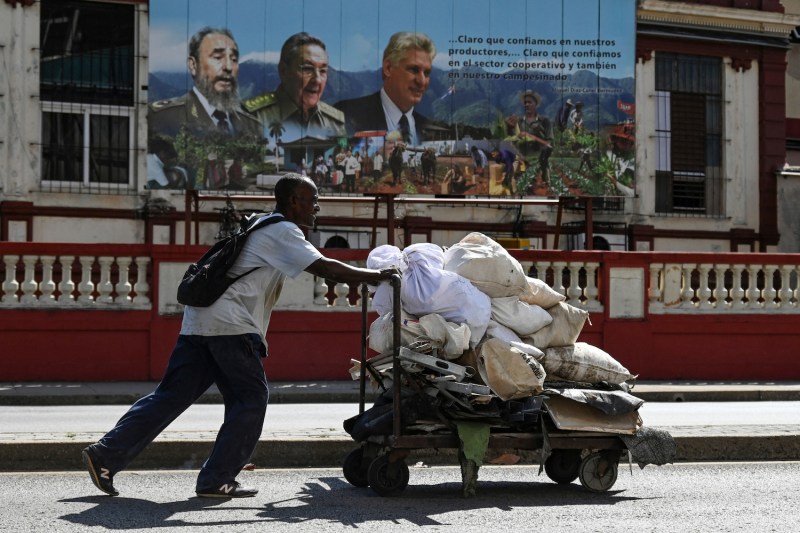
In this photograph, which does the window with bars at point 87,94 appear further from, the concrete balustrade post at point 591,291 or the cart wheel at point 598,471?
Result: the cart wheel at point 598,471

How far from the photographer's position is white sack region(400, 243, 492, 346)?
755 cm

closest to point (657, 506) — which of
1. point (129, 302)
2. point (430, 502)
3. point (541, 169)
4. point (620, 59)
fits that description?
point (430, 502)

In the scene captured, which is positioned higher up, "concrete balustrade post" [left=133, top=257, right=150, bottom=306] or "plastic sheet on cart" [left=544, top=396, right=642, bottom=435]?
"concrete balustrade post" [left=133, top=257, right=150, bottom=306]

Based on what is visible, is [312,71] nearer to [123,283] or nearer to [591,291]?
[123,283]

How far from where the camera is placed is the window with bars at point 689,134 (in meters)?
25.0

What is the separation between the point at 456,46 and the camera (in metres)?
21.0

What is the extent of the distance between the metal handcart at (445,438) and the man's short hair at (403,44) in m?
13.8

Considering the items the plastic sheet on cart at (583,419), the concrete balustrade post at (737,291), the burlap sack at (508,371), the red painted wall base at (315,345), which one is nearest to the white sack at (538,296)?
the burlap sack at (508,371)

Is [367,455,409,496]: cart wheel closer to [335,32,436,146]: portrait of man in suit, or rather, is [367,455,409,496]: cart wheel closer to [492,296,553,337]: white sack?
[492,296,553,337]: white sack

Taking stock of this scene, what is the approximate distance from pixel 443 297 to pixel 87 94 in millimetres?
15728

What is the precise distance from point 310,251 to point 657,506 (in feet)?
7.99

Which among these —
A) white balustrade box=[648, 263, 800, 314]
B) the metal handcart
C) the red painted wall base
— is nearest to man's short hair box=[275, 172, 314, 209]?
the metal handcart

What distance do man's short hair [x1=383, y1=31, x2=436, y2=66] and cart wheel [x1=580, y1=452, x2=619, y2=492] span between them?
46.0 ft

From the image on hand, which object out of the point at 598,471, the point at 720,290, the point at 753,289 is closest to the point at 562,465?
the point at 598,471
